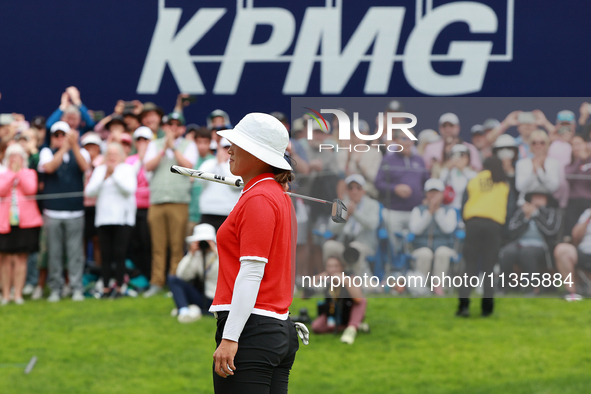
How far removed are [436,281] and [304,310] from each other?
137cm

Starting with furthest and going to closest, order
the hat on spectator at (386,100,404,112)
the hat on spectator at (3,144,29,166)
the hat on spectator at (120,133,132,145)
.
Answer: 1. the hat on spectator at (120,133,132,145)
2. the hat on spectator at (3,144,29,166)
3. the hat on spectator at (386,100,404,112)

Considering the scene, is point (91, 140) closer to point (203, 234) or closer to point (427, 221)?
point (203, 234)

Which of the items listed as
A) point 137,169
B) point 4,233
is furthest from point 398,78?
point 4,233

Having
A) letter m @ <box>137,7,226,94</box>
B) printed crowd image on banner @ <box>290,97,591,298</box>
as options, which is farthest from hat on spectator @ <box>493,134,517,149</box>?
letter m @ <box>137,7,226,94</box>

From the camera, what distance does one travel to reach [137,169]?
881cm

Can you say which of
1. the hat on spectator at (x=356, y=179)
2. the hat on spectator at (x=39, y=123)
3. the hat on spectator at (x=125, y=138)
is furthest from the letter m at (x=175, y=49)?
the hat on spectator at (x=356, y=179)

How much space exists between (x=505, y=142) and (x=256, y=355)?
4.38 meters

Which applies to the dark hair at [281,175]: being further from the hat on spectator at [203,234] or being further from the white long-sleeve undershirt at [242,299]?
the hat on spectator at [203,234]

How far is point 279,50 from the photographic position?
1205 cm

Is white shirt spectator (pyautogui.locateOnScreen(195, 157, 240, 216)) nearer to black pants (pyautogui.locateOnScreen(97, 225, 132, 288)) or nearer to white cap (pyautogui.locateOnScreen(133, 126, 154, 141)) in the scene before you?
black pants (pyautogui.locateOnScreen(97, 225, 132, 288))

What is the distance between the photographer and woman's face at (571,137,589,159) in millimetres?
6566

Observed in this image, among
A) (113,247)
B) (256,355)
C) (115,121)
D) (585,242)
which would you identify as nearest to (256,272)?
(256,355)

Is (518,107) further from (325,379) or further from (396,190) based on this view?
(325,379)

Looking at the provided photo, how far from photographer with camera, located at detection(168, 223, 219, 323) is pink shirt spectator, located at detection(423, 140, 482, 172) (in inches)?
91.2
